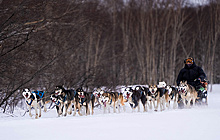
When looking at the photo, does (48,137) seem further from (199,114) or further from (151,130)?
(199,114)

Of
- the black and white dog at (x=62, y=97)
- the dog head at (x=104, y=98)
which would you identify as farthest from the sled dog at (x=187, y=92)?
the black and white dog at (x=62, y=97)

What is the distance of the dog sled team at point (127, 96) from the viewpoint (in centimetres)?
973

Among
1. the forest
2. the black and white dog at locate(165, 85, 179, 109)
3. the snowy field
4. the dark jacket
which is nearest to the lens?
the snowy field

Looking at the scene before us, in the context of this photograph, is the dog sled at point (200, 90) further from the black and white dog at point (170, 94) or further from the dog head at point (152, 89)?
the dog head at point (152, 89)

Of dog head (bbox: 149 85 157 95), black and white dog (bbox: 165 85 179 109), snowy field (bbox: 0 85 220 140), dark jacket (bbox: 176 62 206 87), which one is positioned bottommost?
snowy field (bbox: 0 85 220 140)

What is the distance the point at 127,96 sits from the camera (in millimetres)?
11109

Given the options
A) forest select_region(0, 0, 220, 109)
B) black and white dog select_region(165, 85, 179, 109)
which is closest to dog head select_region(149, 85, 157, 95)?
black and white dog select_region(165, 85, 179, 109)

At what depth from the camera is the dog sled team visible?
31.9 ft

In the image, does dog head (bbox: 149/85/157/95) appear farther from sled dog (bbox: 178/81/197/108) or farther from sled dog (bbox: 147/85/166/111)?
sled dog (bbox: 178/81/197/108)

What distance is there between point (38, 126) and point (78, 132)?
1.11 meters

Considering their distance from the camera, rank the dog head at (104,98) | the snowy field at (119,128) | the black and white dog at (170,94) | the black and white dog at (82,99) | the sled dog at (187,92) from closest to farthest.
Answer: the snowy field at (119,128)
the black and white dog at (82,99)
the dog head at (104,98)
the sled dog at (187,92)
the black and white dog at (170,94)

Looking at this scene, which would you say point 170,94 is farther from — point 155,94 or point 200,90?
point 200,90

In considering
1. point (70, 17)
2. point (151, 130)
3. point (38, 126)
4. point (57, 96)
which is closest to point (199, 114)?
point (151, 130)

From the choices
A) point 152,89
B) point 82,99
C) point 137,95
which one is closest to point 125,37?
point 152,89
